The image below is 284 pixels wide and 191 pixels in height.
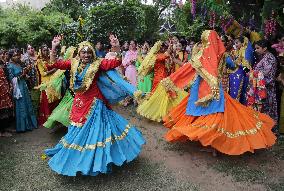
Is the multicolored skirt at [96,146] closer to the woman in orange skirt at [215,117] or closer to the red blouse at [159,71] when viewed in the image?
the woman in orange skirt at [215,117]

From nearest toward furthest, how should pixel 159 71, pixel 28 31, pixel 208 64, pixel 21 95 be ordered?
pixel 208 64, pixel 21 95, pixel 159 71, pixel 28 31

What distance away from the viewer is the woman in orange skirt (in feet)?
16.7

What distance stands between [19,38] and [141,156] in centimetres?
1177

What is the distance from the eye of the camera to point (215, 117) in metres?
5.21

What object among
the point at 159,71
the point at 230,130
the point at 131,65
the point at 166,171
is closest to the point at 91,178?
the point at 166,171

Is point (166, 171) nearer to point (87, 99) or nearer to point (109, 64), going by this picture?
point (87, 99)

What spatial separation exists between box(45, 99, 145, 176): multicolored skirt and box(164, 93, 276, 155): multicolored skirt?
82cm

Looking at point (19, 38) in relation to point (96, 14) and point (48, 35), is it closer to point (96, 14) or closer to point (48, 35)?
point (48, 35)

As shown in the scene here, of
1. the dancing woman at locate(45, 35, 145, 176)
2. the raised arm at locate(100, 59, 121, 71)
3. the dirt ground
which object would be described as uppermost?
the raised arm at locate(100, 59, 121, 71)

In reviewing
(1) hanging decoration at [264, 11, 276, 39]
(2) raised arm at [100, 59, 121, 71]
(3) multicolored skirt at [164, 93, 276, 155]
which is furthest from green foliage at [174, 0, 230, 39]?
(2) raised arm at [100, 59, 121, 71]

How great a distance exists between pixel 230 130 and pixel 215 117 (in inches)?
10.8

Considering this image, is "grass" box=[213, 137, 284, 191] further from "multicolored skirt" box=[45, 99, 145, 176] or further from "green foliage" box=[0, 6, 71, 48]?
"green foliage" box=[0, 6, 71, 48]

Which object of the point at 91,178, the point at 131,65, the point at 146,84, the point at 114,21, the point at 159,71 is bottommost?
the point at 91,178

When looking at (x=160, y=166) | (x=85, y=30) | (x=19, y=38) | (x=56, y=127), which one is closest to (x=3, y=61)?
(x=56, y=127)
